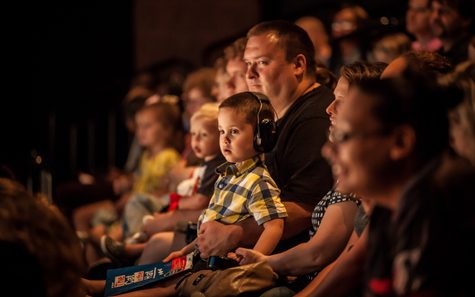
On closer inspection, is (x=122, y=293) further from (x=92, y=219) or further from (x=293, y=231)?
(x=92, y=219)

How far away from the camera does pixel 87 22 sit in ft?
31.1

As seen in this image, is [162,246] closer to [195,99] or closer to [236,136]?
[236,136]

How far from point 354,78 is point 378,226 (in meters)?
1.14

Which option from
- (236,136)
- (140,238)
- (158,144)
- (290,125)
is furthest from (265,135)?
(158,144)

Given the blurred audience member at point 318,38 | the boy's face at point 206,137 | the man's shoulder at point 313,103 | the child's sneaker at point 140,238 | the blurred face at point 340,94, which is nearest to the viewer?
the blurred face at point 340,94

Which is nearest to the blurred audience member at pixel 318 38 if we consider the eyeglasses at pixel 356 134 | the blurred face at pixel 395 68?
the blurred face at pixel 395 68

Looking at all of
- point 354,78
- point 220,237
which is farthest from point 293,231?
point 354,78

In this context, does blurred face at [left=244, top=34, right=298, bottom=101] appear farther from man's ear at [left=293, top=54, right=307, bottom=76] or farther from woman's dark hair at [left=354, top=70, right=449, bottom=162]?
woman's dark hair at [left=354, top=70, right=449, bottom=162]

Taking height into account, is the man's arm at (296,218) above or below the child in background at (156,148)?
above

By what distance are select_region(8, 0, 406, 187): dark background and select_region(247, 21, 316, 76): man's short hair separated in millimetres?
5123

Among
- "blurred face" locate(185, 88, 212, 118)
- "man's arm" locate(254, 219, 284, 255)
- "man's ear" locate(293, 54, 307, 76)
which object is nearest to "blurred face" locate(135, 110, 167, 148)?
"blurred face" locate(185, 88, 212, 118)

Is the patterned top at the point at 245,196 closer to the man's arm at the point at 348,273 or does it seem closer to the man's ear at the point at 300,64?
the man's ear at the point at 300,64

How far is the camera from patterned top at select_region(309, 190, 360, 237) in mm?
3240

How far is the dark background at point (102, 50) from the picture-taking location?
9.23m
